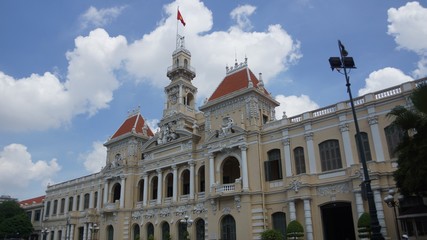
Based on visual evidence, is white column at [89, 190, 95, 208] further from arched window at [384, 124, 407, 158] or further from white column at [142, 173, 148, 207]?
arched window at [384, 124, 407, 158]

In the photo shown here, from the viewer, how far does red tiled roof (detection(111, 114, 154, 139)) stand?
46509mm

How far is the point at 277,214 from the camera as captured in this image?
30.1 meters

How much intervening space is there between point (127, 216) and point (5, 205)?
2623 cm

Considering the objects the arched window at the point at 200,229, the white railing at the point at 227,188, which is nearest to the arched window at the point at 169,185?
the arched window at the point at 200,229

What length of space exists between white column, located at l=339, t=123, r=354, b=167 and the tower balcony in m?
23.2

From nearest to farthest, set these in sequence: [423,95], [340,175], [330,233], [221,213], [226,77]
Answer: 1. [423,95]
2. [340,175]
3. [330,233]
4. [221,213]
5. [226,77]

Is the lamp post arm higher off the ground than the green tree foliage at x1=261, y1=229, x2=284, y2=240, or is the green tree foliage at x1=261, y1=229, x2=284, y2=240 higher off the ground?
the lamp post arm

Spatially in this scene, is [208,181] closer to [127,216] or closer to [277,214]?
[277,214]

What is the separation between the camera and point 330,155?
28547mm

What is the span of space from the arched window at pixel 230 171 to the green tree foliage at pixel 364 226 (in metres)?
14.2

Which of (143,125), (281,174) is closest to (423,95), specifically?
(281,174)

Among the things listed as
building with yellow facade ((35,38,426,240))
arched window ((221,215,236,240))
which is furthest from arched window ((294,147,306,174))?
arched window ((221,215,236,240))

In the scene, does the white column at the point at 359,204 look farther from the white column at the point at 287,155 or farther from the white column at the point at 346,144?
the white column at the point at 287,155

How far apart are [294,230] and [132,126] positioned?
1063 inches
